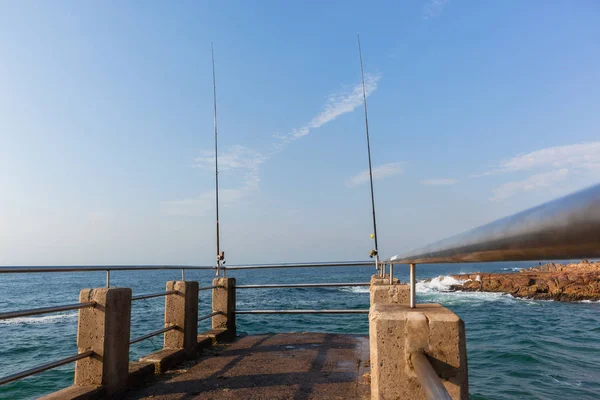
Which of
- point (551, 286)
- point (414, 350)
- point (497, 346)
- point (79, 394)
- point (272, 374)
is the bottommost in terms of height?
point (497, 346)

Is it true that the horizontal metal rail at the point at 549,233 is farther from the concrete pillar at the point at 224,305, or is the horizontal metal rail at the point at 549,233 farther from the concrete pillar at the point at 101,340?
the concrete pillar at the point at 224,305

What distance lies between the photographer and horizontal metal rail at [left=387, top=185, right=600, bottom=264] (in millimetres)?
522

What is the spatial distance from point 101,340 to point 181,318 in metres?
1.69

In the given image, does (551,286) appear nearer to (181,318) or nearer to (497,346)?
(497,346)

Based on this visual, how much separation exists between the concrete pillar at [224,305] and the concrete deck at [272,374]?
68 cm

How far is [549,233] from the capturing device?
24.6 inches

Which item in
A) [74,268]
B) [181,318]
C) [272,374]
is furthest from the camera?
[181,318]

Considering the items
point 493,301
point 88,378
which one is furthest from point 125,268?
point 493,301

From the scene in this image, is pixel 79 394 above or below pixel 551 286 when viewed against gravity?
above

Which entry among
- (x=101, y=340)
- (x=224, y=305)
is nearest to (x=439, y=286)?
(x=224, y=305)

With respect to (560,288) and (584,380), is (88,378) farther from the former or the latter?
(560,288)

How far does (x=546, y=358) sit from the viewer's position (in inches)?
470

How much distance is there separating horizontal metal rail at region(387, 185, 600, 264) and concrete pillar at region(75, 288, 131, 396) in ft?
12.3

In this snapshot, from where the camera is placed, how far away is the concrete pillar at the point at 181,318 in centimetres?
547
